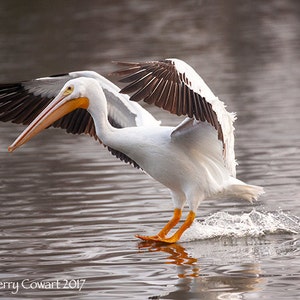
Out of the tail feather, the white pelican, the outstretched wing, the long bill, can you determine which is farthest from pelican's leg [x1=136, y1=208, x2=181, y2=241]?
the long bill

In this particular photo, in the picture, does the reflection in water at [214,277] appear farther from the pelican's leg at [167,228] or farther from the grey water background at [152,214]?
the pelican's leg at [167,228]

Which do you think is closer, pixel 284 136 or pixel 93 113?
pixel 93 113

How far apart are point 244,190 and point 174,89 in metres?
1.15

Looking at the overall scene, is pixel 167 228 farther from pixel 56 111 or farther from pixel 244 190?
pixel 56 111

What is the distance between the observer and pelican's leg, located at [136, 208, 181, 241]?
8.84 m

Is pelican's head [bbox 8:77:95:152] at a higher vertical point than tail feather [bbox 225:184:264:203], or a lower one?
higher

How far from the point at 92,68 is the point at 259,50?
338 centimetres

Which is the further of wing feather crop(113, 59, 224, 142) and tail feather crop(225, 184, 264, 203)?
tail feather crop(225, 184, 264, 203)

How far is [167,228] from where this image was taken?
9.01 meters


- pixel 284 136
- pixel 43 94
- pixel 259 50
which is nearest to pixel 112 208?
pixel 43 94

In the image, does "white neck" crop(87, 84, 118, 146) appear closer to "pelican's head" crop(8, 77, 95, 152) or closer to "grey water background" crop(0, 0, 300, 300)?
"pelican's head" crop(8, 77, 95, 152)

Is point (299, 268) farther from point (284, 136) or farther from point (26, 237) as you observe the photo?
point (284, 136)

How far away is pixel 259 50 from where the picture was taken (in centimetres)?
2241

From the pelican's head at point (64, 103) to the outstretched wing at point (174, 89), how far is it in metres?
0.48
